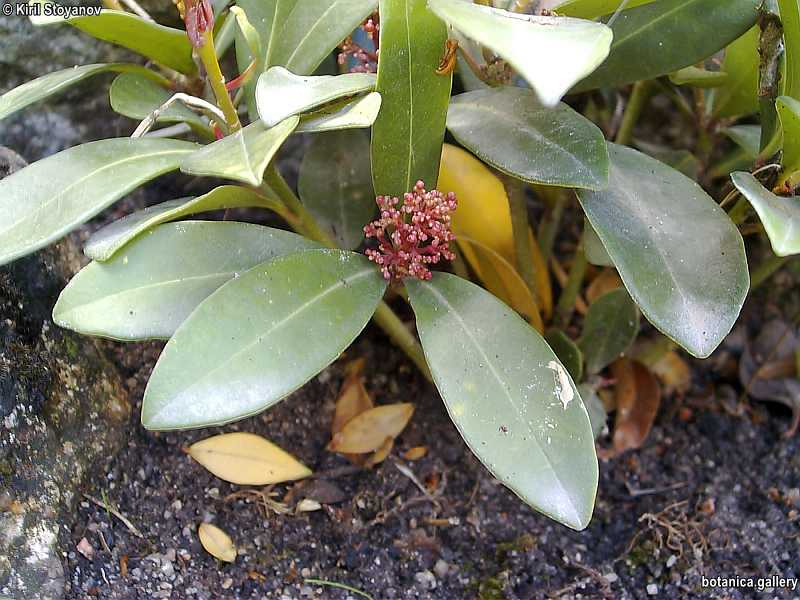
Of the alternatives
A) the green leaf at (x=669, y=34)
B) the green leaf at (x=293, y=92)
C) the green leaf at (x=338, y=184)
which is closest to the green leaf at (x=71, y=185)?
the green leaf at (x=293, y=92)

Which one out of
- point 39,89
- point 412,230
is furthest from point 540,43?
point 39,89

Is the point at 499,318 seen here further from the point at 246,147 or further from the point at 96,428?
the point at 96,428

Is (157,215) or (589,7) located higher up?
(589,7)

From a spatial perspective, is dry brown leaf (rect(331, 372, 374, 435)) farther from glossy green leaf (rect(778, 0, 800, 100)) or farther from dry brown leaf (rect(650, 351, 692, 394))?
glossy green leaf (rect(778, 0, 800, 100))

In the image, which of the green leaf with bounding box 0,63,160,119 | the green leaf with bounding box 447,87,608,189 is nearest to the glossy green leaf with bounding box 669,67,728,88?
the green leaf with bounding box 447,87,608,189

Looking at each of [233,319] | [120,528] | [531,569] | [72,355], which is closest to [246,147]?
[233,319]

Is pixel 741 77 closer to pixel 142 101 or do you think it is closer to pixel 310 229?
pixel 310 229
